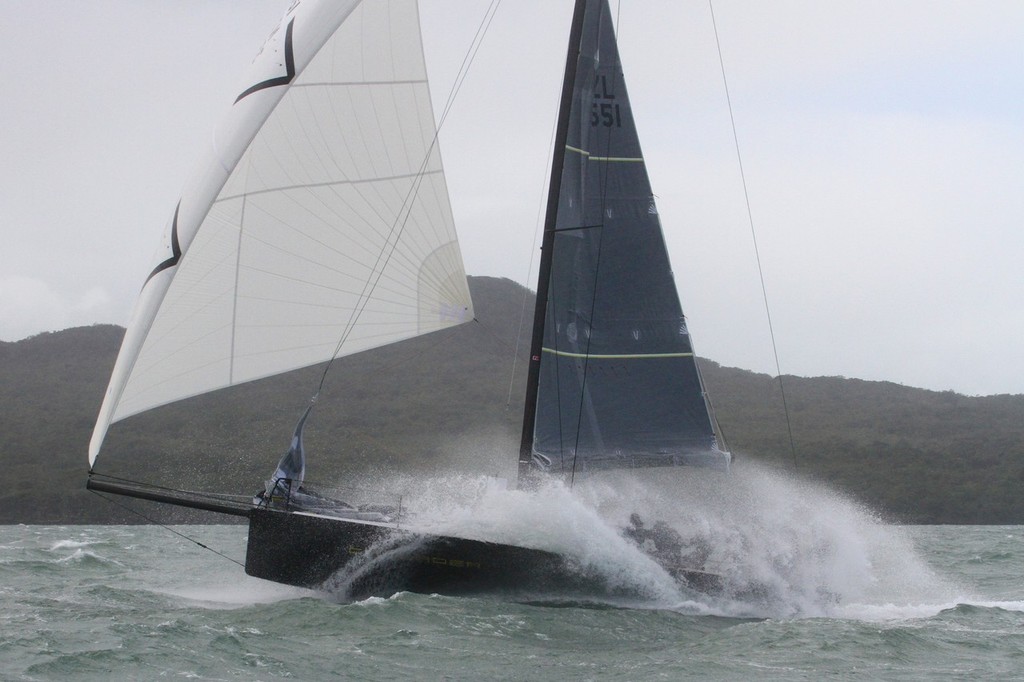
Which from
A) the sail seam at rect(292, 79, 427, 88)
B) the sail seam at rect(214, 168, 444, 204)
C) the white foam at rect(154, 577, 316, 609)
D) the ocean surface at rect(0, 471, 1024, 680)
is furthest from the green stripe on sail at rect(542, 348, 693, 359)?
the white foam at rect(154, 577, 316, 609)

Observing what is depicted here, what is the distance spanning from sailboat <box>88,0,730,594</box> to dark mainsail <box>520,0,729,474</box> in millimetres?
29

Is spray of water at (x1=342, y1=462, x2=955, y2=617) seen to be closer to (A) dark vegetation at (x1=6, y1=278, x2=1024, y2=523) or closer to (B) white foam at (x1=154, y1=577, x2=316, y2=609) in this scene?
(B) white foam at (x1=154, y1=577, x2=316, y2=609)

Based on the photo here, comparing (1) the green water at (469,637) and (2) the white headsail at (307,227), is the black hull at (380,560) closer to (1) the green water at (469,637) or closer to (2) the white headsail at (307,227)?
(1) the green water at (469,637)

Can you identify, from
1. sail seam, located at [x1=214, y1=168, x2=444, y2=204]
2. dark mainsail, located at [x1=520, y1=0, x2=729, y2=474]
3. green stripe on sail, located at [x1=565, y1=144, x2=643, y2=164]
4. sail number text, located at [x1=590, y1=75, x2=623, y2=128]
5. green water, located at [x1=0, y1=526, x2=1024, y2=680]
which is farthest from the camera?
sail number text, located at [x1=590, y1=75, x2=623, y2=128]

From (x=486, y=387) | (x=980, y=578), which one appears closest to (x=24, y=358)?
(x=486, y=387)

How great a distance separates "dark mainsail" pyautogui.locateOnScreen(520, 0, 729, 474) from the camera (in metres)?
15.0

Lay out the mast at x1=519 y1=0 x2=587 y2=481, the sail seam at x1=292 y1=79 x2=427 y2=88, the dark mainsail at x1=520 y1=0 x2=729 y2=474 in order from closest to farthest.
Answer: the sail seam at x1=292 y1=79 x2=427 y2=88 < the mast at x1=519 y1=0 x2=587 y2=481 < the dark mainsail at x1=520 y1=0 x2=729 y2=474

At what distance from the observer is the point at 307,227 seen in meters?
13.4

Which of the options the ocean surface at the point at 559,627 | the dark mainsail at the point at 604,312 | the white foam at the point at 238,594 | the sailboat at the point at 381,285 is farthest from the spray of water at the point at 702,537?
the white foam at the point at 238,594

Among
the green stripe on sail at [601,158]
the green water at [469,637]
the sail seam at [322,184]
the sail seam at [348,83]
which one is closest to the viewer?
the green water at [469,637]

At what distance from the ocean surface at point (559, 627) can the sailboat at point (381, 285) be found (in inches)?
25.2

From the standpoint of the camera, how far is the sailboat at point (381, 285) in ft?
41.7

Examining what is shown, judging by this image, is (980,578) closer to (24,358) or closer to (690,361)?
(690,361)

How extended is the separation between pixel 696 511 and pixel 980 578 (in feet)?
25.6
